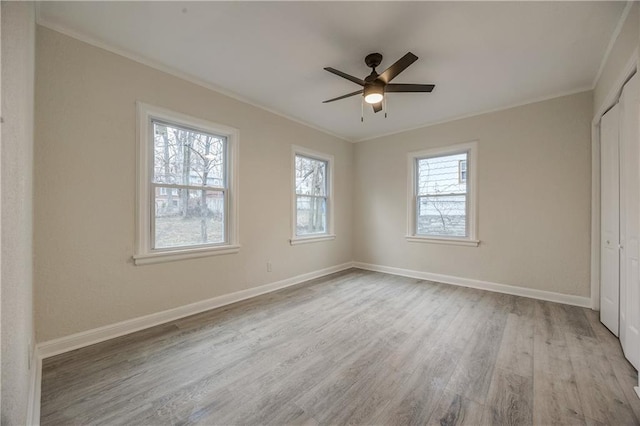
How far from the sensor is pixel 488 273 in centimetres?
389

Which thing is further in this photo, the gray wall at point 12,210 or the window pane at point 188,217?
the window pane at point 188,217

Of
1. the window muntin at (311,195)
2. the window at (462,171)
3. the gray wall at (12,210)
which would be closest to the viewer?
the gray wall at (12,210)

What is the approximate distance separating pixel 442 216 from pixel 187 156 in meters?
3.93

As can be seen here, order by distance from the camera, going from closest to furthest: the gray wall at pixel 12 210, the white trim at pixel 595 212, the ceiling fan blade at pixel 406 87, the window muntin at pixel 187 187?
the gray wall at pixel 12 210 → the ceiling fan blade at pixel 406 87 → the window muntin at pixel 187 187 → the white trim at pixel 595 212

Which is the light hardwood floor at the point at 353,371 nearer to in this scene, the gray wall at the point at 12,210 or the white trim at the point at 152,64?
the gray wall at the point at 12,210

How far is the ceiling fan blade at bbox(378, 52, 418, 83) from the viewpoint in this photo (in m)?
2.11

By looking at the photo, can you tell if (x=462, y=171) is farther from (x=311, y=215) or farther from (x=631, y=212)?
(x=311, y=215)

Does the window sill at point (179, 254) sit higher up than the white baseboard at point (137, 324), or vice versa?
the window sill at point (179, 254)

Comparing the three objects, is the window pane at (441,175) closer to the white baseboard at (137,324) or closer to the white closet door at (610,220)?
the white closet door at (610,220)

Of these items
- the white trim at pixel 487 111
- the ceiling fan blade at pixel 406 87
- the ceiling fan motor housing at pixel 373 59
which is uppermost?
the white trim at pixel 487 111

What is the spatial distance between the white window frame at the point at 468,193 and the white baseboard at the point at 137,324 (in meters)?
2.51

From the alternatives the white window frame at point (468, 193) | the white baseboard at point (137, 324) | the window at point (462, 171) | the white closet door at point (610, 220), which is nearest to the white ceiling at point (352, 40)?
the white closet door at point (610, 220)

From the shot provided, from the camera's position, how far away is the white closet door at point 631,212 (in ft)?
6.25

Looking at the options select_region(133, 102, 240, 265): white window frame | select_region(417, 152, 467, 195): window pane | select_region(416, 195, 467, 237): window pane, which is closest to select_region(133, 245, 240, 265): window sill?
select_region(133, 102, 240, 265): white window frame
